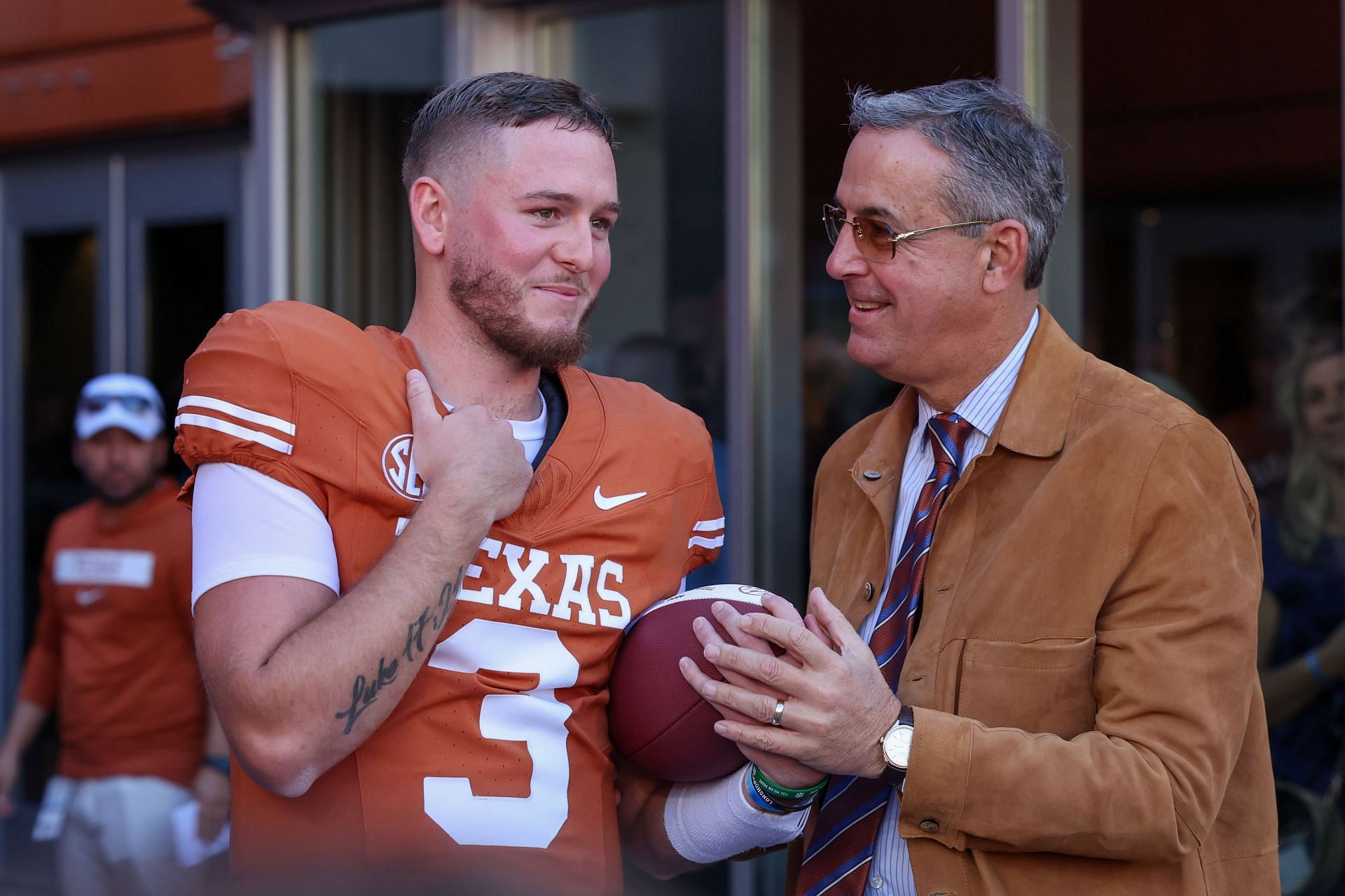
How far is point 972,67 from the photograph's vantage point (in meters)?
4.63

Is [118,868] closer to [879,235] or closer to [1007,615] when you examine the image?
[1007,615]

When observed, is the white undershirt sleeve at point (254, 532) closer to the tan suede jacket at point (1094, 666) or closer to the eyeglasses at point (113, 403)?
the tan suede jacket at point (1094, 666)

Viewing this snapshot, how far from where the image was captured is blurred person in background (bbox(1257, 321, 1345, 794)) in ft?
15.2

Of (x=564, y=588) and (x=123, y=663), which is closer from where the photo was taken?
(x=564, y=588)

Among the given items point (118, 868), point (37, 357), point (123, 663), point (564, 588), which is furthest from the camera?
point (37, 357)

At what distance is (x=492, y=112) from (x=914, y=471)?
3.18ft

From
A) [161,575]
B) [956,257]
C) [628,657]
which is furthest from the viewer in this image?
[161,575]

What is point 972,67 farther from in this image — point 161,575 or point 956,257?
point 161,575

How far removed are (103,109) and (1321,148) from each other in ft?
18.4

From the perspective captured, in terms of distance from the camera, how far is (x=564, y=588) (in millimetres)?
2189

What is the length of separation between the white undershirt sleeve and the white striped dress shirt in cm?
95

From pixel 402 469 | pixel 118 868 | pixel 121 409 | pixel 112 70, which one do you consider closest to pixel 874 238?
pixel 402 469

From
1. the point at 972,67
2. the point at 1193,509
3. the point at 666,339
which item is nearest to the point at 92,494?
the point at 666,339

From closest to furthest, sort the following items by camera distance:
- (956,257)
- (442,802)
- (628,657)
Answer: (442,802), (628,657), (956,257)
